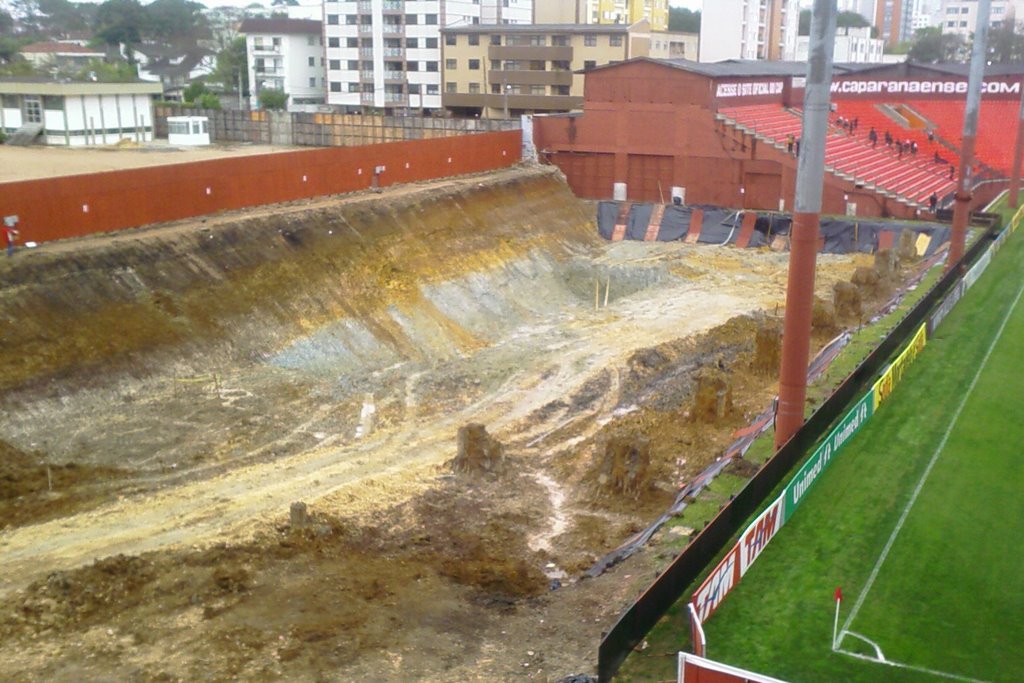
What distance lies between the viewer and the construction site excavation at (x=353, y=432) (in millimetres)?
15945

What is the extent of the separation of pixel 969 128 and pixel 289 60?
244 feet

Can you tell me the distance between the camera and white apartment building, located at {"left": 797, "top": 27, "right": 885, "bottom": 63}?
12769cm

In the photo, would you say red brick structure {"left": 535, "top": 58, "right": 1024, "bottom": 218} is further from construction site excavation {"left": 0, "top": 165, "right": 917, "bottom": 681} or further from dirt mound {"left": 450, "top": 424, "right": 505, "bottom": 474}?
dirt mound {"left": 450, "top": 424, "right": 505, "bottom": 474}

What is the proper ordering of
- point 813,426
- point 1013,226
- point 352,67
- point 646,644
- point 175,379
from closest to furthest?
point 646,644
point 813,426
point 175,379
point 1013,226
point 352,67

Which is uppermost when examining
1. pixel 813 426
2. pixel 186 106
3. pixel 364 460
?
pixel 186 106

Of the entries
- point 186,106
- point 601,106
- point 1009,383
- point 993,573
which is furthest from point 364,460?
point 186,106

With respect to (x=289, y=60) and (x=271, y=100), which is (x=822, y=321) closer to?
(x=271, y=100)

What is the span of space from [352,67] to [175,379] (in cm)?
7005

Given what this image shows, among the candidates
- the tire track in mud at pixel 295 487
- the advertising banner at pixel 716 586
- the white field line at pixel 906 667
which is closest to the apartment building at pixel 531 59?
the tire track in mud at pixel 295 487

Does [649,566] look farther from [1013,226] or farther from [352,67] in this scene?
[352,67]

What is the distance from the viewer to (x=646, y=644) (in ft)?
48.1

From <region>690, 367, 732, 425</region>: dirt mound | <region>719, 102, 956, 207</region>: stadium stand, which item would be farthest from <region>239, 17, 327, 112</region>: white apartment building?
<region>690, 367, 732, 425</region>: dirt mound

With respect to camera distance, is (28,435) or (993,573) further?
(28,435)

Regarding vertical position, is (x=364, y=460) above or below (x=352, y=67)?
below
